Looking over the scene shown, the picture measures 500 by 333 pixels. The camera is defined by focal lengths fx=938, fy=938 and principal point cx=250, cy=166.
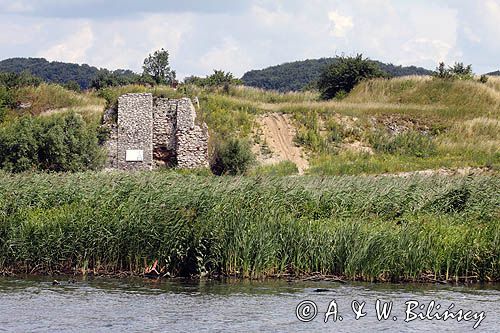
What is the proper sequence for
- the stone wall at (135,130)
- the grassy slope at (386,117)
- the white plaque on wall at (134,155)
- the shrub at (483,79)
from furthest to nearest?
1. the shrub at (483,79)
2. the grassy slope at (386,117)
3. the stone wall at (135,130)
4. the white plaque on wall at (134,155)

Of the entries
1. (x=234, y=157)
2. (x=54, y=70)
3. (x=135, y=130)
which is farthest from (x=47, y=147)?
(x=54, y=70)

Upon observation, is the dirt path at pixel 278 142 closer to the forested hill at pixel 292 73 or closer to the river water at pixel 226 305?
the river water at pixel 226 305

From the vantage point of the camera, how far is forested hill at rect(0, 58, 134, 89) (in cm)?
15957

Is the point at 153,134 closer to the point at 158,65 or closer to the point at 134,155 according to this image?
the point at 134,155

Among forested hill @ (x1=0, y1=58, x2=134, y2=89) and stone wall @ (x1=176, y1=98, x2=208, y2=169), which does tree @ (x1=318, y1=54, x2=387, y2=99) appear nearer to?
stone wall @ (x1=176, y1=98, x2=208, y2=169)

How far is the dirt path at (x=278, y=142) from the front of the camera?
160ft

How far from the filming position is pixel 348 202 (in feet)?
78.1

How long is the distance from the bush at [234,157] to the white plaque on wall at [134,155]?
12.3ft

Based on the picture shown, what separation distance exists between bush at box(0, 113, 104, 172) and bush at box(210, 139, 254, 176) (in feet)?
21.9

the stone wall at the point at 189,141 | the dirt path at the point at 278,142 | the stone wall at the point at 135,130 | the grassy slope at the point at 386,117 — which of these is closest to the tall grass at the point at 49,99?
the stone wall at the point at 135,130

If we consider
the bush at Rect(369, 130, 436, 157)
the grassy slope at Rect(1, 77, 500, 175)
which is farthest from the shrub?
the bush at Rect(369, 130, 436, 157)

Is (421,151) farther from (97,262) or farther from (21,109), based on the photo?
(97,262)

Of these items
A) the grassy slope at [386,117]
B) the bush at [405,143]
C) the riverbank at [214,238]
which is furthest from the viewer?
the bush at [405,143]

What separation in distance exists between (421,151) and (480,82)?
44.3ft
